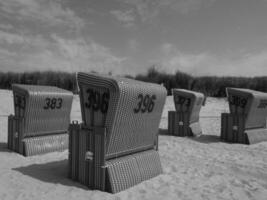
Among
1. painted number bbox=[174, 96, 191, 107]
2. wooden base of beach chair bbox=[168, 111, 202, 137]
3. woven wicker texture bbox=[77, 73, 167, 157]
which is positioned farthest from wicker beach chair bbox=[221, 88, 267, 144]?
woven wicker texture bbox=[77, 73, 167, 157]

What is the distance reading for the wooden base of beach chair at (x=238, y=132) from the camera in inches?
440

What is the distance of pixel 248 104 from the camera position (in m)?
11.0

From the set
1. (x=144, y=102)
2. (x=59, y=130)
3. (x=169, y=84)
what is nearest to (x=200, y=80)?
(x=169, y=84)

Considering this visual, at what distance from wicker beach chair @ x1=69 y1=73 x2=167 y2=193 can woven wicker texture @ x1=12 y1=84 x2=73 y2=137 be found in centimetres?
277

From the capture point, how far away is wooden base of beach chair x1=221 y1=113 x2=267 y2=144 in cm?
1118

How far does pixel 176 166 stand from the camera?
284 inches

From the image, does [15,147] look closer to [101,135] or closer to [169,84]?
[101,135]

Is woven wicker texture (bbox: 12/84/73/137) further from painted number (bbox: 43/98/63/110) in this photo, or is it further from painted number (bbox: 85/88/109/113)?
painted number (bbox: 85/88/109/113)

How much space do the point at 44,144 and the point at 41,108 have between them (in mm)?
1026

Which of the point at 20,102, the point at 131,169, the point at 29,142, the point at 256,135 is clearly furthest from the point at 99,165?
the point at 256,135

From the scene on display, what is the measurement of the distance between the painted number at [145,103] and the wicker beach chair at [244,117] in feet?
20.2

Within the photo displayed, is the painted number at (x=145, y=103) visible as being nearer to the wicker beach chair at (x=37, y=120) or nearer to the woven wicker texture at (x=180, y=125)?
the wicker beach chair at (x=37, y=120)

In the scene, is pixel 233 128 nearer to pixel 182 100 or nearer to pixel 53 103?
pixel 182 100

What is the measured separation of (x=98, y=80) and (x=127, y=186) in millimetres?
2038
